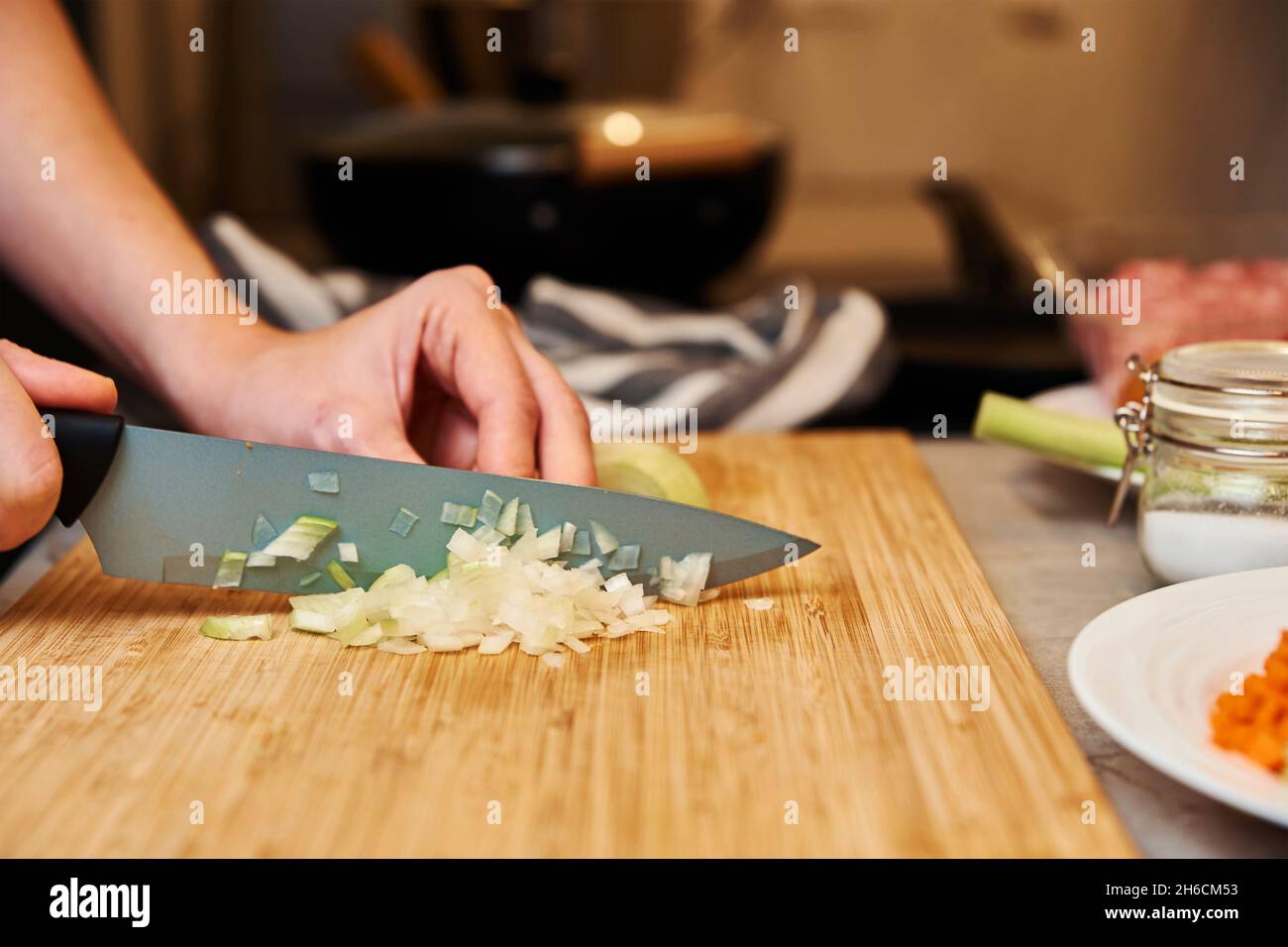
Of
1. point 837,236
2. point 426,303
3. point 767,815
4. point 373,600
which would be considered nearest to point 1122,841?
point 767,815

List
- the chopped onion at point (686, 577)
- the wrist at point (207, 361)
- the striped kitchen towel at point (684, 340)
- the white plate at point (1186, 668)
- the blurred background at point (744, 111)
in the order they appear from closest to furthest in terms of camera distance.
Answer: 1. the white plate at point (1186, 668)
2. the chopped onion at point (686, 577)
3. the wrist at point (207, 361)
4. the striped kitchen towel at point (684, 340)
5. the blurred background at point (744, 111)

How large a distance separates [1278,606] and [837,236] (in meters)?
2.79

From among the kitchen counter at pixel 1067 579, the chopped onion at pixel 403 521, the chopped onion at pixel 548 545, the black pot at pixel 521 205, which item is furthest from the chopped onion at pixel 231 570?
the black pot at pixel 521 205

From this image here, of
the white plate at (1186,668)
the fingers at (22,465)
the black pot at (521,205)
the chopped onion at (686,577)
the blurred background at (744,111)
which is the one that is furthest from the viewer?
the blurred background at (744,111)

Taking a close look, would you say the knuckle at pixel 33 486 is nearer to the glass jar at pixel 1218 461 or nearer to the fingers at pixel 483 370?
the fingers at pixel 483 370

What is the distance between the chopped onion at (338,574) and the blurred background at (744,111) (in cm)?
112

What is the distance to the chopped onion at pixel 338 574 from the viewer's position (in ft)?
2.98

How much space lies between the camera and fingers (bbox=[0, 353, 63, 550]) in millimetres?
810

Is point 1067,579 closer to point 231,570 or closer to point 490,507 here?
point 490,507

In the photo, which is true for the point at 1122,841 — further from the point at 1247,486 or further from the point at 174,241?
the point at 174,241

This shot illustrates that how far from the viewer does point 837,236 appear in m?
3.48

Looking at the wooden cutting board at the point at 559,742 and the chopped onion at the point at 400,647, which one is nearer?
the wooden cutting board at the point at 559,742

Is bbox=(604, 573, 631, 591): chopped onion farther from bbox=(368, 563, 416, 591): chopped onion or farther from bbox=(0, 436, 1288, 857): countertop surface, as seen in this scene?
bbox=(0, 436, 1288, 857): countertop surface

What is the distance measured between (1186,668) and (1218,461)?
0.70 feet
